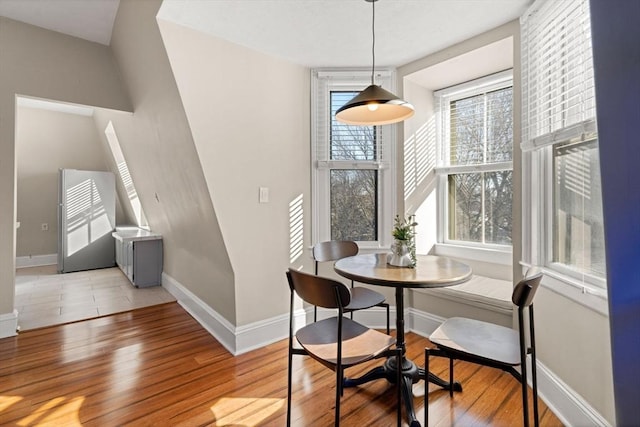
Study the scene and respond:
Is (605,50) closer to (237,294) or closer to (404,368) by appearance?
(404,368)

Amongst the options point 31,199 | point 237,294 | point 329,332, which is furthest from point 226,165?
point 31,199

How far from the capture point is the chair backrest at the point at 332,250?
2.41 metres

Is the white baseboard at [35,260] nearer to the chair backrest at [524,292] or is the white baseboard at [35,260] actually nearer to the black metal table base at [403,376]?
the black metal table base at [403,376]

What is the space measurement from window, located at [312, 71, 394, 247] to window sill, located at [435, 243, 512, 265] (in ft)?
1.93

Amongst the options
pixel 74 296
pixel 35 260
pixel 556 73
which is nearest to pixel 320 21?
pixel 556 73

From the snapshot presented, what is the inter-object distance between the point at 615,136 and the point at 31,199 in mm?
7822

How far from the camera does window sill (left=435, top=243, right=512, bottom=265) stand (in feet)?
8.62

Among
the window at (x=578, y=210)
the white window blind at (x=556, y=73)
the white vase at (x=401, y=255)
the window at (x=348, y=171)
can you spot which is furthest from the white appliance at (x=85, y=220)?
the window at (x=578, y=210)

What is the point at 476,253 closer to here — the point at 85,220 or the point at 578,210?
the point at 578,210

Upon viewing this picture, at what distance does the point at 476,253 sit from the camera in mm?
2779

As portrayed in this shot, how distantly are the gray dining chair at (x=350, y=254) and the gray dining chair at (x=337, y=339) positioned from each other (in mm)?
389

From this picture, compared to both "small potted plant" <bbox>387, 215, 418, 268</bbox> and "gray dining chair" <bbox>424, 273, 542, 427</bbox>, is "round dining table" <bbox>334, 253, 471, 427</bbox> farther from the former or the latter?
"gray dining chair" <bbox>424, 273, 542, 427</bbox>

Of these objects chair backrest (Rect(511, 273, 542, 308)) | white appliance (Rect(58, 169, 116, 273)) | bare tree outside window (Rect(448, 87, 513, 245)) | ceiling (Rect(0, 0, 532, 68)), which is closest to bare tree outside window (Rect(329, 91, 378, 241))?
ceiling (Rect(0, 0, 532, 68))

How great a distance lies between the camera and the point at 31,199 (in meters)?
5.73
